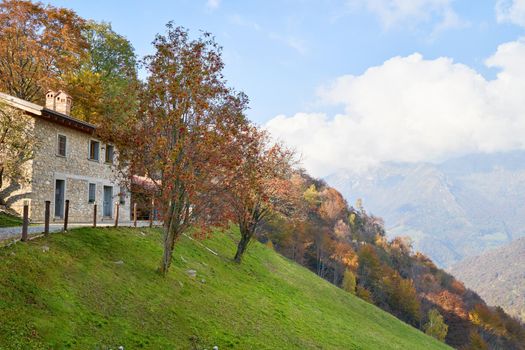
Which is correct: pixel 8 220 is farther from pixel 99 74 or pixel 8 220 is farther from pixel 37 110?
pixel 99 74

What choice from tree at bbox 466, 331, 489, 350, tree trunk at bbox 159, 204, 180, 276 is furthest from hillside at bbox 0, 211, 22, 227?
tree at bbox 466, 331, 489, 350

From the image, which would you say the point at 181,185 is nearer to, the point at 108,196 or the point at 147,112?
the point at 147,112

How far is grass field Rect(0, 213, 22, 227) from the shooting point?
24997 millimetres

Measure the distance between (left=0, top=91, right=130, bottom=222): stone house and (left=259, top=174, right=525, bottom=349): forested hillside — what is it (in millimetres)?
43861

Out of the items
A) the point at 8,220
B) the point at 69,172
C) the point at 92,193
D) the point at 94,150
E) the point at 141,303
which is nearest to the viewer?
the point at 141,303

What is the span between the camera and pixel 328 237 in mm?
104500

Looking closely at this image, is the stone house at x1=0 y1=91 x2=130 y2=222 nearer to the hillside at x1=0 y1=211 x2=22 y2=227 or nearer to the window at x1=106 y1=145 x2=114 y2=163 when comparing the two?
the window at x1=106 y1=145 x2=114 y2=163

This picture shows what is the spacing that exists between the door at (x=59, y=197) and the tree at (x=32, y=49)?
11.7 metres

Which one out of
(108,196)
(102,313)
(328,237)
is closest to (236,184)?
(102,313)

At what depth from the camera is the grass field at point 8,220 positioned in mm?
24997

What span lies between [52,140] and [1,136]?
3.59m

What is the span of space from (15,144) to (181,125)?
14207mm

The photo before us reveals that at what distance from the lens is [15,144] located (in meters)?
27.5

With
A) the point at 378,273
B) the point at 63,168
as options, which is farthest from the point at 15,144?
the point at 378,273
